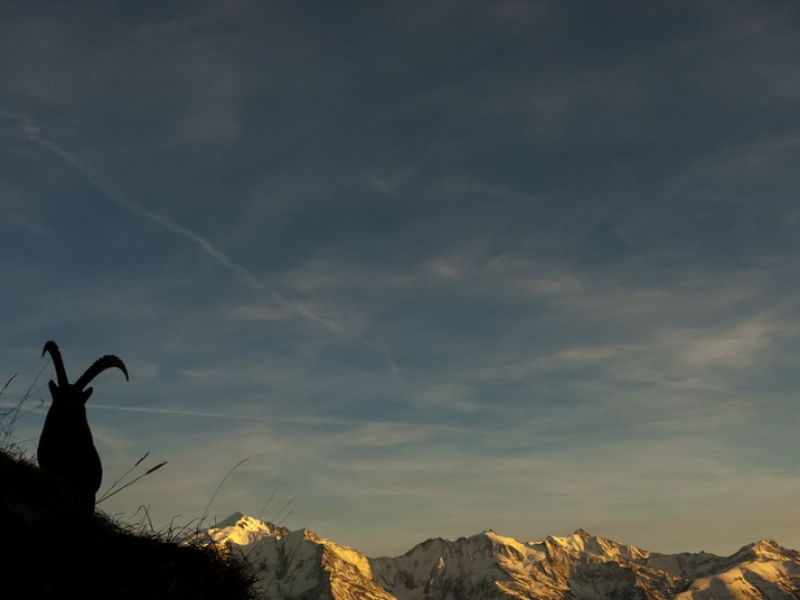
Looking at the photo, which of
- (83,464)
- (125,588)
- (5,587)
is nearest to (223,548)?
(125,588)

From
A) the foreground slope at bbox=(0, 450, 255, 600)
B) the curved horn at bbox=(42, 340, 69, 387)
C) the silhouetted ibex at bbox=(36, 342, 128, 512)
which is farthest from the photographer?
the curved horn at bbox=(42, 340, 69, 387)

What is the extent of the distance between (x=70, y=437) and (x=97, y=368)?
1.37m

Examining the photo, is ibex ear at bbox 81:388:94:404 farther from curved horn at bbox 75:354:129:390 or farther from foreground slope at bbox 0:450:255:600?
foreground slope at bbox 0:450:255:600

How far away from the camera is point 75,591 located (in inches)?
253

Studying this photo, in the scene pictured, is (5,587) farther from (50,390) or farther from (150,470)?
(50,390)

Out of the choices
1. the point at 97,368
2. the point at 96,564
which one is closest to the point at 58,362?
the point at 97,368

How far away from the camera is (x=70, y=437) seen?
12.6m

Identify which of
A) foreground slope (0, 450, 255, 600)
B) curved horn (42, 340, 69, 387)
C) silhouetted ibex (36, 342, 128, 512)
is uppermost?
curved horn (42, 340, 69, 387)

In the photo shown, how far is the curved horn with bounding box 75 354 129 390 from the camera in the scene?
13375 millimetres

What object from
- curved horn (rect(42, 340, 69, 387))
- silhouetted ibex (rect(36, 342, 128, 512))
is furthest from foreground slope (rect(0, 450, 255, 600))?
curved horn (rect(42, 340, 69, 387))

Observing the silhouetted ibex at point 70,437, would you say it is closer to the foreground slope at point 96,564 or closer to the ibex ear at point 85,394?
the ibex ear at point 85,394

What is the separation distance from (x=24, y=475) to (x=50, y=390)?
362 centimetres

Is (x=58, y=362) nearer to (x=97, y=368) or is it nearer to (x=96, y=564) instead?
(x=97, y=368)

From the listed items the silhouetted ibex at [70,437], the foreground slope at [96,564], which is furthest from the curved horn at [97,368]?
the foreground slope at [96,564]
